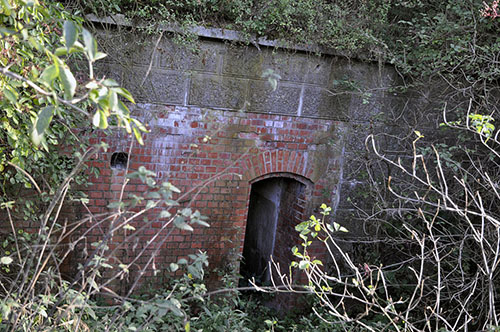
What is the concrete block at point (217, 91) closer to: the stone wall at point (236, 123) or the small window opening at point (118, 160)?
the stone wall at point (236, 123)

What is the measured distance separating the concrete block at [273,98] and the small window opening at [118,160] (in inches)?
57.9

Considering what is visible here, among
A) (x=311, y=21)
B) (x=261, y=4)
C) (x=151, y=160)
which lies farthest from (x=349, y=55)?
(x=151, y=160)

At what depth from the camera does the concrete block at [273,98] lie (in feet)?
16.9

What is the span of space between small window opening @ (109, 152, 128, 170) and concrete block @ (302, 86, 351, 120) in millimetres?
2128

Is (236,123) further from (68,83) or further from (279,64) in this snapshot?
(68,83)

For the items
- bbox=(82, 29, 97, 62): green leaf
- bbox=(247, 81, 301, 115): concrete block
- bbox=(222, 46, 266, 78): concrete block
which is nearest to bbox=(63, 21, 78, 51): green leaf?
bbox=(82, 29, 97, 62): green leaf

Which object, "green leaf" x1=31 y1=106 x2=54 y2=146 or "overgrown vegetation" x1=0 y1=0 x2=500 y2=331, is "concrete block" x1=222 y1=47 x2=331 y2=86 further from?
"green leaf" x1=31 y1=106 x2=54 y2=146

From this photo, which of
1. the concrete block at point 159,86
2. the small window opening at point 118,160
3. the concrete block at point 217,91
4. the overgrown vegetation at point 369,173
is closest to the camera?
the overgrown vegetation at point 369,173

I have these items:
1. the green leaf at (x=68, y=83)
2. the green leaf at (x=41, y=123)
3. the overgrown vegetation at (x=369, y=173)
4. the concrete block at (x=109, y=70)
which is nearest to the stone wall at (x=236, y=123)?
the concrete block at (x=109, y=70)

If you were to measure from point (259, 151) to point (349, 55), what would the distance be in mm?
1536

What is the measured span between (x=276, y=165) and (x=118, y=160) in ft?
5.91

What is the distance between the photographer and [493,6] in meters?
4.59

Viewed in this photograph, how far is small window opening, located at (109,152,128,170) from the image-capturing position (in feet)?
15.9

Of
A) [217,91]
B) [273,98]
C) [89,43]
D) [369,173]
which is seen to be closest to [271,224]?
[369,173]
